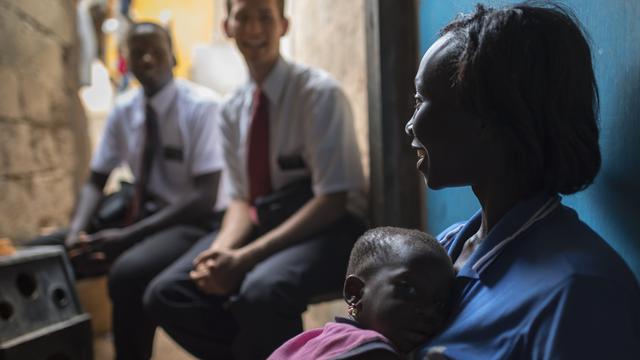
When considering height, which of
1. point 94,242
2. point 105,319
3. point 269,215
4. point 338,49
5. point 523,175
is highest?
point 338,49

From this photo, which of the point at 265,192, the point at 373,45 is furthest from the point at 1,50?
the point at 373,45

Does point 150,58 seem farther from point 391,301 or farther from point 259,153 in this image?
point 391,301

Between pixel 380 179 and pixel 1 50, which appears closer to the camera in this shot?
pixel 380 179

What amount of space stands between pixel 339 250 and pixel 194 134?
1178mm

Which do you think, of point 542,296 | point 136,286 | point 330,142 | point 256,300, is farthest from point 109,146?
point 542,296

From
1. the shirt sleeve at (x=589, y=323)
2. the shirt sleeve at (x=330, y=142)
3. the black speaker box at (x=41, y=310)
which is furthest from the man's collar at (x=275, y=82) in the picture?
the shirt sleeve at (x=589, y=323)

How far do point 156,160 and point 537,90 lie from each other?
2.60m

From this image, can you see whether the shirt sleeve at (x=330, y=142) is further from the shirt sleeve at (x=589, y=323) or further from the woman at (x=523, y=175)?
the shirt sleeve at (x=589, y=323)

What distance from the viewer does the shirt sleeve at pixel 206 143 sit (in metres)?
3.23

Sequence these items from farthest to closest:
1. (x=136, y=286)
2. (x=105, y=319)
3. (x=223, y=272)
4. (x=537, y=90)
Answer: (x=105, y=319) → (x=136, y=286) → (x=223, y=272) → (x=537, y=90)

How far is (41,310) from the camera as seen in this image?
8.56ft

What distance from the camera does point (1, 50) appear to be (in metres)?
3.45

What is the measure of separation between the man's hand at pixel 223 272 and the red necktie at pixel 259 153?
409 mm

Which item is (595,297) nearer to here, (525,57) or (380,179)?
(525,57)
